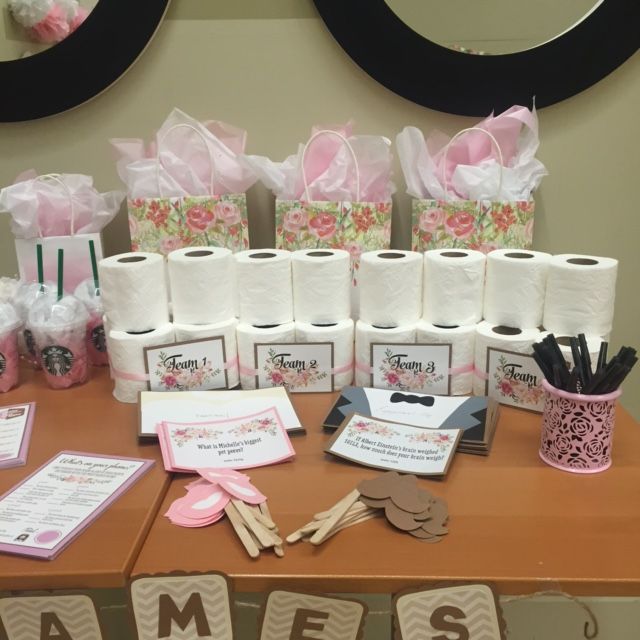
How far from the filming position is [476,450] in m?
0.91

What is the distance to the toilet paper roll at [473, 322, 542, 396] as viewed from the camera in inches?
40.6

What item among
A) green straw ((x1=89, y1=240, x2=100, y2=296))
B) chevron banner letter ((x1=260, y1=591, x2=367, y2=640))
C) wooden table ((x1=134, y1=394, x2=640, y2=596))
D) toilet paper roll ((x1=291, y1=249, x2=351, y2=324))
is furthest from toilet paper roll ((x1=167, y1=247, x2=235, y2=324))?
chevron banner letter ((x1=260, y1=591, x2=367, y2=640))

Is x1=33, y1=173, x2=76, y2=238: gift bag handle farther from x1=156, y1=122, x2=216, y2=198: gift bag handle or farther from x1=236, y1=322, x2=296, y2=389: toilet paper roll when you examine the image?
x1=236, y1=322, x2=296, y2=389: toilet paper roll

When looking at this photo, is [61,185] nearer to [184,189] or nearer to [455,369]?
[184,189]

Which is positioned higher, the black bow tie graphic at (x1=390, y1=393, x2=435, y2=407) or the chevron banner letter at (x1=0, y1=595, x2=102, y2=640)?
the black bow tie graphic at (x1=390, y1=393, x2=435, y2=407)

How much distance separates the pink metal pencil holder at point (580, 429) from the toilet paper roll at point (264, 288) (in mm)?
473

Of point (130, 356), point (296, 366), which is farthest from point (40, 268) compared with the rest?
point (296, 366)

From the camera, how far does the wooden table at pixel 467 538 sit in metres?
0.67

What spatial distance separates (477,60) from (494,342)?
23.1 inches

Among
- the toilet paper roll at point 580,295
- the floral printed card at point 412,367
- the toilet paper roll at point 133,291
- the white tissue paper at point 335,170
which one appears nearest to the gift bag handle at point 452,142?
the white tissue paper at point 335,170

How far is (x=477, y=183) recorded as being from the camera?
1.18 metres

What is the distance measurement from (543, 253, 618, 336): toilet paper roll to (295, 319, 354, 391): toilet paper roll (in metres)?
0.35

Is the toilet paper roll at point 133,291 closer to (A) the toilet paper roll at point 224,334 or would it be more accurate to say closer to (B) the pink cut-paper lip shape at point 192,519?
(A) the toilet paper roll at point 224,334

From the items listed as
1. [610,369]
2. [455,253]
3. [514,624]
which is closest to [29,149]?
[455,253]
